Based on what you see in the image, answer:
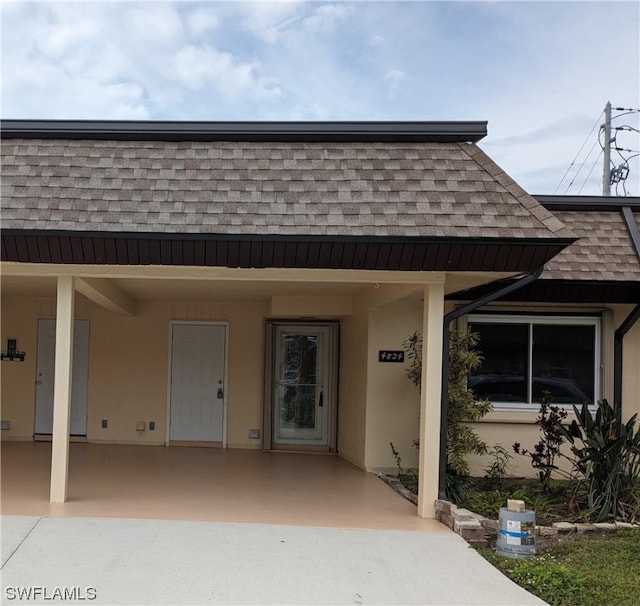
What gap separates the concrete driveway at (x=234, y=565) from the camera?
4.45m

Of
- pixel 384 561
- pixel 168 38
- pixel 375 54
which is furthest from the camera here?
pixel 375 54

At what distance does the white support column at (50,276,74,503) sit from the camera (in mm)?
6484

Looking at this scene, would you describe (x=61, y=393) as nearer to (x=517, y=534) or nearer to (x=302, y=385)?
(x=517, y=534)

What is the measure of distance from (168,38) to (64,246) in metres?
8.07

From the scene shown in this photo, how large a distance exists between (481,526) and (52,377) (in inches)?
318

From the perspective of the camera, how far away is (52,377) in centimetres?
1112

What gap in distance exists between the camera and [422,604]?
4.43m

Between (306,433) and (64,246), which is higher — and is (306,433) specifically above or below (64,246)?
below

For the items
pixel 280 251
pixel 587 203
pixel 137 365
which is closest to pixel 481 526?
pixel 280 251

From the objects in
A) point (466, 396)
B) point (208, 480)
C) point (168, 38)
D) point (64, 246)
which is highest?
point (168, 38)

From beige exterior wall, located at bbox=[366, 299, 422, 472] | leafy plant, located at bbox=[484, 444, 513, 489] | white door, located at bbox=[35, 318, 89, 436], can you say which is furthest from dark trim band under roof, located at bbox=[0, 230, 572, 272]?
white door, located at bbox=[35, 318, 89, 436]

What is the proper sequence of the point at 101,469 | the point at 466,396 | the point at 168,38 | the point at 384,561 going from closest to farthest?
the point at 384,561, the point at 466,396, the point at 101,469, the point at 168,38

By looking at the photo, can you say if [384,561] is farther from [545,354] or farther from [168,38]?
[168,38]

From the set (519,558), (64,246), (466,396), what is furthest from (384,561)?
(64,246)
